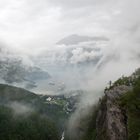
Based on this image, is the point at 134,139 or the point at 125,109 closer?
the point at 134,139

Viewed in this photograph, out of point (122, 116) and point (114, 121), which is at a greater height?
point (122, 116)

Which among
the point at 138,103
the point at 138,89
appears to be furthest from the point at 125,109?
the point at 138,89

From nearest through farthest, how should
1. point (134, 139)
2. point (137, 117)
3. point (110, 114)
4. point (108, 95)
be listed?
point (134, 139) → point (137, 117) → point (110, 114) → point (108, 95)

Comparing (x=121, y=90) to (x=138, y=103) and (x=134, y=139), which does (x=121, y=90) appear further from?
(x=134, y=139)

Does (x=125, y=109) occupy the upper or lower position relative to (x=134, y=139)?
upper

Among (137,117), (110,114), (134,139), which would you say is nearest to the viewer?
(134,139)

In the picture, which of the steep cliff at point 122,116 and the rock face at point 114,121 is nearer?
the steep cliff at point 122,116

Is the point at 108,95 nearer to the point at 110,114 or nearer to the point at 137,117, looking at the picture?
the point at 110,114

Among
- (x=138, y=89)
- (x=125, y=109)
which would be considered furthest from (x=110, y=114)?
(x=138, y=89)

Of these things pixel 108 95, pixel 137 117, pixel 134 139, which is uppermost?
pixel 108 95

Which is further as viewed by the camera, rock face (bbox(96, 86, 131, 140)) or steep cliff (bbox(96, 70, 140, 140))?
rock face (bbox(96, 86, 131, 140))
